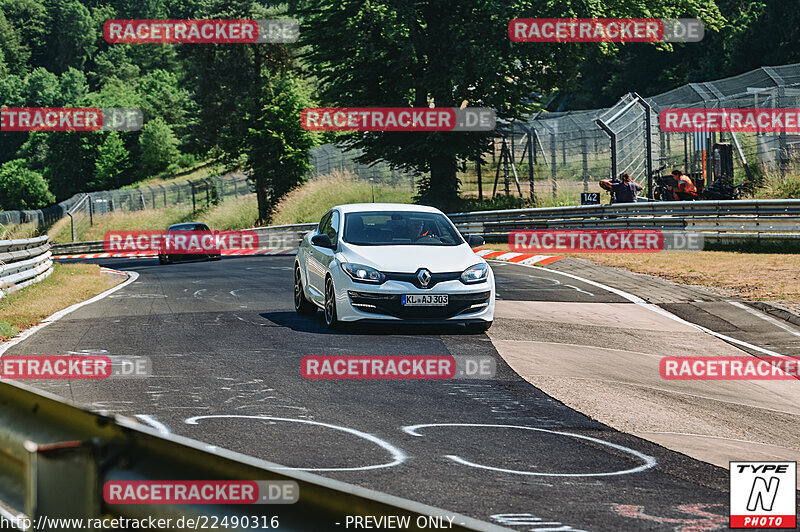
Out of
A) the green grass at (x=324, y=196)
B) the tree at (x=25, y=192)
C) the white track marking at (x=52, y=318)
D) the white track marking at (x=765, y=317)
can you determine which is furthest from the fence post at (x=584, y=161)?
the tree at (x=25, y=192)

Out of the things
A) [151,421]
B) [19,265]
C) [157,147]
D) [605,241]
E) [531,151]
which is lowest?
[151,421]

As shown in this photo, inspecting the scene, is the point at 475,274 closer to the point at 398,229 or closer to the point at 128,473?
the point at 398,229

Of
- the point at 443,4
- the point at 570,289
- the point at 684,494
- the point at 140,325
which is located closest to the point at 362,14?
the point at 443,4

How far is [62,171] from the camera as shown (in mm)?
107375

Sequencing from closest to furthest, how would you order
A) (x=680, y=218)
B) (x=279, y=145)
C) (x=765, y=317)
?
(x=765, y=317) → (x=680, y=218) → (x=279, y=145)

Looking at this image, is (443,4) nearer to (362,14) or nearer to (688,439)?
(362,14)

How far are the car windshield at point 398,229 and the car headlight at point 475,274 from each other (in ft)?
2.72

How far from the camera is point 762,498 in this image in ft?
16.3

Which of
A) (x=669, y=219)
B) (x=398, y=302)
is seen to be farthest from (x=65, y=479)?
(x=669, y=219)

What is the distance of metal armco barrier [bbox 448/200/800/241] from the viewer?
846 inches

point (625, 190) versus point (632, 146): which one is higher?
point (632, 146)

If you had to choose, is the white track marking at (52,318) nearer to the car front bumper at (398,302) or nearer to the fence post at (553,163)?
the car front bumper at (398,302)

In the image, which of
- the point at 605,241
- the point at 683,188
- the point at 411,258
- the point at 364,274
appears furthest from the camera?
the point at 683,188

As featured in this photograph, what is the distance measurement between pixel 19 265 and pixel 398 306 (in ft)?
33.3
